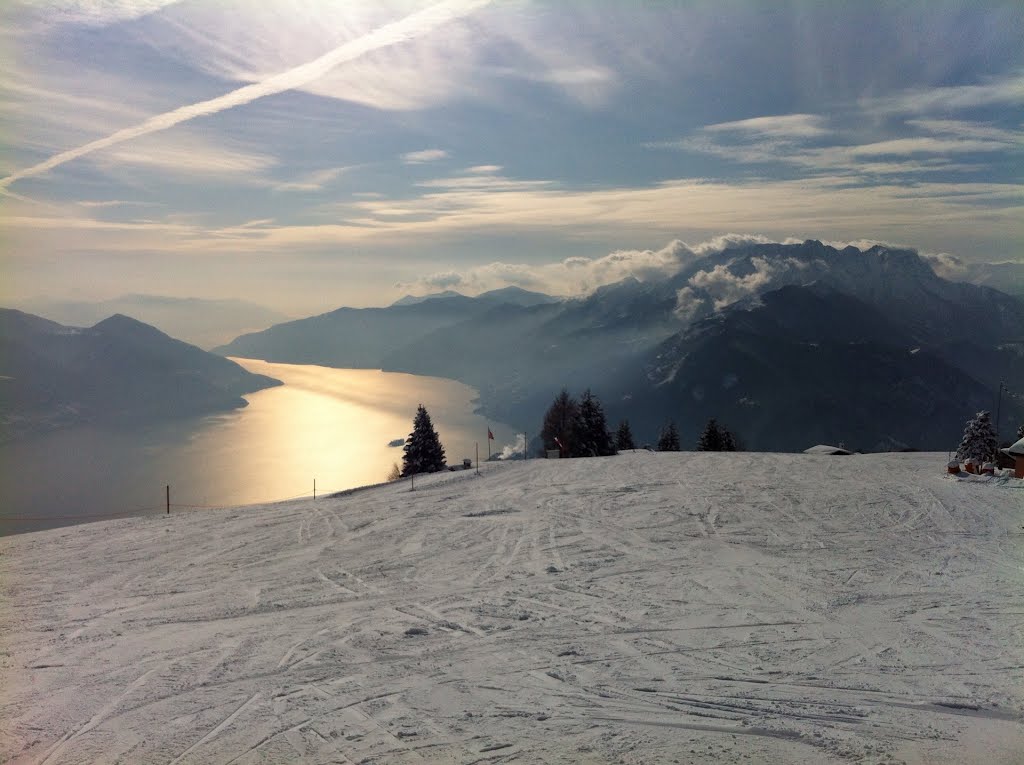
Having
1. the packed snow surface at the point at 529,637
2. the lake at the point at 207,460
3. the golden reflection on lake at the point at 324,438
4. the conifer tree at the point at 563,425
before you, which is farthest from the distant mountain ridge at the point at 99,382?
the packed snow surface at the point at 529,637

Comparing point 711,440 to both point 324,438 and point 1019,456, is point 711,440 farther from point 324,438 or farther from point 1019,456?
point 324,438

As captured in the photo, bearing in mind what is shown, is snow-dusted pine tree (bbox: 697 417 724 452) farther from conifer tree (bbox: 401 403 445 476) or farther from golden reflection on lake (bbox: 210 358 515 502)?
golden reflection on lake (bbox: 210 358 515 502)

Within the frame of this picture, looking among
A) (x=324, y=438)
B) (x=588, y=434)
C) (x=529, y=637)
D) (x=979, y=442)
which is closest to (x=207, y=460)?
(x=324, y=438)

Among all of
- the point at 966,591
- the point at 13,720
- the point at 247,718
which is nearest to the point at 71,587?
the point at 13,720

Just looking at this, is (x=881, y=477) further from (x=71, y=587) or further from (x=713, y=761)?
(x=71, y=587)

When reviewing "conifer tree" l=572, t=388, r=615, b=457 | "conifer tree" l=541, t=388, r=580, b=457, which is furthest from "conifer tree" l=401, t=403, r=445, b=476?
"conifer tree" l=572, t=388, r=615, b=457

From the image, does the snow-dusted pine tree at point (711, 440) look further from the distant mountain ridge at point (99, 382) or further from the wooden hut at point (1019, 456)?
the distant mountain ridge at point (99, 382)
